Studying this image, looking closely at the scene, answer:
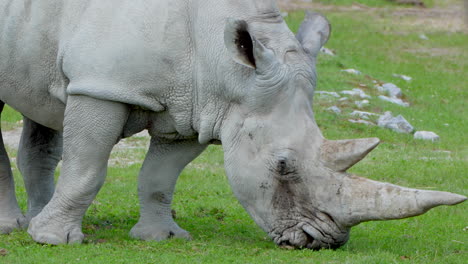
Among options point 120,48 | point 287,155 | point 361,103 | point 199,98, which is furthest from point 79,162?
point 361,103

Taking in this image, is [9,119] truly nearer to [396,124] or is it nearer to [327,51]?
[396,124]

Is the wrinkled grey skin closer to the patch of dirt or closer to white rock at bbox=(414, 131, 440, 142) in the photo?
white rock at bbox=(414, 131, 440, 142)

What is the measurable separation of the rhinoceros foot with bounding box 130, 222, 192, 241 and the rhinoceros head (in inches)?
52.4

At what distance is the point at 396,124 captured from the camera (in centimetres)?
1591

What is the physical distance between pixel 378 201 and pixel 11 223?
3.54m

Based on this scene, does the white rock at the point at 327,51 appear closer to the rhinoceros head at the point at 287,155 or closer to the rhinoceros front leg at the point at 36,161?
the rhinoceros front leg at the point at 36,161

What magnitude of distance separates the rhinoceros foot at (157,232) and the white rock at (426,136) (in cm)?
784

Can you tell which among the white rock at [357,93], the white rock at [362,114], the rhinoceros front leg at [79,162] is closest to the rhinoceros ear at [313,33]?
the rhinoceros front leg at [79,162]

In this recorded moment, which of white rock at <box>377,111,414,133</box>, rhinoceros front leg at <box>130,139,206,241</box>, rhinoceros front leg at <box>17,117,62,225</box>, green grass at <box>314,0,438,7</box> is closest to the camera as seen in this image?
rhinoceros front leg at <box>130,139,206,241</box>

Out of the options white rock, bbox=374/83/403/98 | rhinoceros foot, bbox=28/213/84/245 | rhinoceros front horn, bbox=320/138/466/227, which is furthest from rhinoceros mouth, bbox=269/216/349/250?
white rock, bbox=374/83/403/98

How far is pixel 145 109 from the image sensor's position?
297 inches

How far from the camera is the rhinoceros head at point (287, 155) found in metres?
6.87

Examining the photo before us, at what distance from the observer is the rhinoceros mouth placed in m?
7.01

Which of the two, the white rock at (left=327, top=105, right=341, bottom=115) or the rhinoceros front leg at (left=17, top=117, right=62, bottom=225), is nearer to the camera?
the rhinoceros front leg at (left=17, top=117, right=62, bottom=225)
